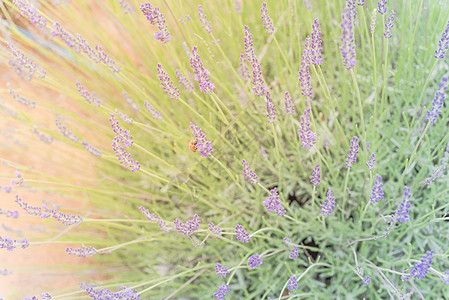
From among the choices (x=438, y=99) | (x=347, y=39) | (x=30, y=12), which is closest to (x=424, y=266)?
(x=438, y=99)

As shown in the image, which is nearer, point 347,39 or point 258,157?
point 347,39

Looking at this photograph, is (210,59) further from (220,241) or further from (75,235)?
Result: (75,235)

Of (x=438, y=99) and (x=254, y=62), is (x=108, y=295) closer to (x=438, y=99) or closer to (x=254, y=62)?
(x=254, y=62)

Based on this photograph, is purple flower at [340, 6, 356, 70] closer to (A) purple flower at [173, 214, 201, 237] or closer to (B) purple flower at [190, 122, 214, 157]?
(B) purple flower at [190, 122, 214, 157]

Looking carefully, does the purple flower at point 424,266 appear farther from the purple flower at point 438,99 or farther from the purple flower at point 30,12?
the purple flower at point 30,12

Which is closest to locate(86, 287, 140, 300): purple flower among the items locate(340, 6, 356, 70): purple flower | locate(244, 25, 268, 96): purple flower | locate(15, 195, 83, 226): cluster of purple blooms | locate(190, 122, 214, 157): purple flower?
locate(15, 195, 83, 226): cluster of purple blooms

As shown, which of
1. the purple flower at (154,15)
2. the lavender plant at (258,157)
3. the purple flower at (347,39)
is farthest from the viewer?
the lavender plant at (258,157)

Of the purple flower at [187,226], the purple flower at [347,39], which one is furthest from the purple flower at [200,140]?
the purple flower at [347,39]

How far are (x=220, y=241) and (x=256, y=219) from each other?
162 millimetres

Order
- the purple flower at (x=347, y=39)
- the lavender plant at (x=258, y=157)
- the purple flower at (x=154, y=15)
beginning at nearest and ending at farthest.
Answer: the purple flower at (x=347, y=39)
the purple flower at (x=154, y=15)
the lavender plant at (x=258, y=157)

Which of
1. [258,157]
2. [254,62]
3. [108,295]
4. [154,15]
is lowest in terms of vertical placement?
[108,295]

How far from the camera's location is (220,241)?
4.26ft

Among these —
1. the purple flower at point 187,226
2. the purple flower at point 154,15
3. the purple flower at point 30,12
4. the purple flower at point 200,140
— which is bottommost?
the purple flower at point 187,226

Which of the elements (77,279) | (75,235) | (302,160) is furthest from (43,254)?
(302,160)
